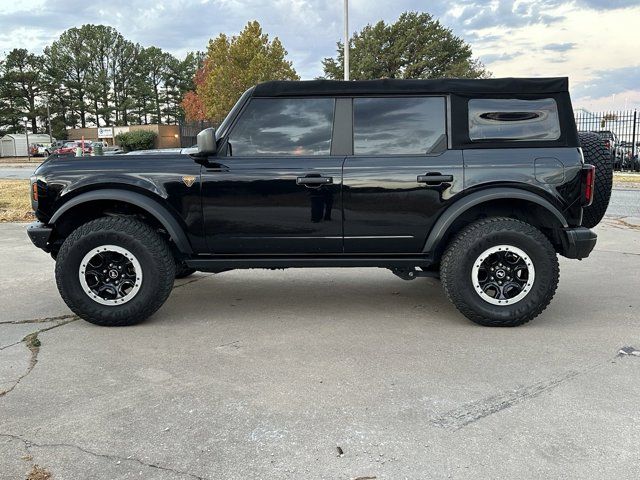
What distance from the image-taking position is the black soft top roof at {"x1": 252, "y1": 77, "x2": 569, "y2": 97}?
170 inches

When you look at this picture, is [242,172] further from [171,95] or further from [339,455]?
[171,95]

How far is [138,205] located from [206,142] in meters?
0.71

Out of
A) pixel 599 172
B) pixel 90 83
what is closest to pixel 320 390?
pixel 599 172

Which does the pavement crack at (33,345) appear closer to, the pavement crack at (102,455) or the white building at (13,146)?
the pavement crack at (102,455)

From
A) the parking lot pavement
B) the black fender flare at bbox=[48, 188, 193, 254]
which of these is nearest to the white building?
the parking lot pavement

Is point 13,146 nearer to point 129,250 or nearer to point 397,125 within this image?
point 129,250

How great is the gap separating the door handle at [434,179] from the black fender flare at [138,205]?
1.88 meters

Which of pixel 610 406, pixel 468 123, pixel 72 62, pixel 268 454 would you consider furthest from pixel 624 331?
pixel 72 62

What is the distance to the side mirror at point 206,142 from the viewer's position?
415 centimetres

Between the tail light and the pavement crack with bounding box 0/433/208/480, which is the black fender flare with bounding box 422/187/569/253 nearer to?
the tail light

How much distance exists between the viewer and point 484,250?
420 centimetres

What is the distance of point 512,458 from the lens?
2480 millimetres

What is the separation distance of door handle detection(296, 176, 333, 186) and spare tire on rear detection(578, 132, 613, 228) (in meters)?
2.18

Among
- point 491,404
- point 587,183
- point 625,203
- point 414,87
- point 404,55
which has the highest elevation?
point 404,55
